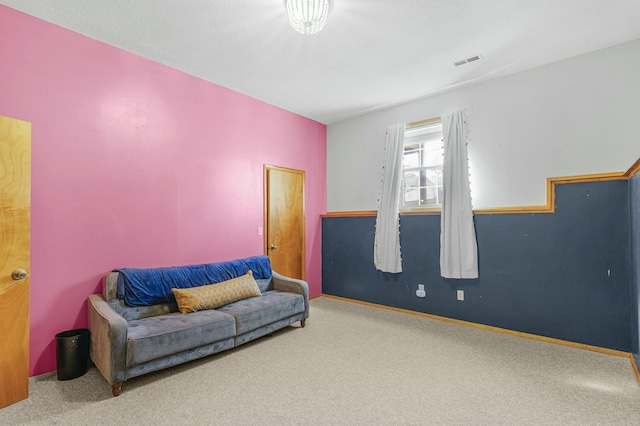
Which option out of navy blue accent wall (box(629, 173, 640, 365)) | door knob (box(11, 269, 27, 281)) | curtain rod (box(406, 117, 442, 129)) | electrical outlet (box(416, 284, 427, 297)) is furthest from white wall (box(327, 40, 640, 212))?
door knob (box(11, 269, 27, 281))

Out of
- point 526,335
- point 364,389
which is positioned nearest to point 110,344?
point 364,389

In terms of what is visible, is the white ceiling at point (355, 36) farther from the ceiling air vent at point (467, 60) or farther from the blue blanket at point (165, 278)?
the blue blanket at point (165, 278)

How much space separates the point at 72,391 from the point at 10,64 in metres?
2.57

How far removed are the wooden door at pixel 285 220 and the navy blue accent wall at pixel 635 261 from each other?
371 centimetres

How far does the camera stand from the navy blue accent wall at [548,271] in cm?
294

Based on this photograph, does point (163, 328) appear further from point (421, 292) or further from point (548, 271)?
point (548, 271)

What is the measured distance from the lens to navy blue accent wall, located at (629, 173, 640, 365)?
2.37 meters

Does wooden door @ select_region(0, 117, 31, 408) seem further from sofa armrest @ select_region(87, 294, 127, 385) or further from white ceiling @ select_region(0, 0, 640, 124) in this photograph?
white ceiling @ select_region(0, 0, 640, 124)

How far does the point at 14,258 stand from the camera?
224 cm

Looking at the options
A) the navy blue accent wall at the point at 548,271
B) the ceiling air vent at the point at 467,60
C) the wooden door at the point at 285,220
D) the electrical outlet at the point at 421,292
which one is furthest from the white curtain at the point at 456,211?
the wooden door at the point at 285,220

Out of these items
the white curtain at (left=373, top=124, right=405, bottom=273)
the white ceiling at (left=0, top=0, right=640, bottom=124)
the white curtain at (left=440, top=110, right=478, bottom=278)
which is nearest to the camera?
the white ceiling at (left=0, top=0, right=640, bottom=124)

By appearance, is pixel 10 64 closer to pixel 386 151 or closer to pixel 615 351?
pixel 386 151

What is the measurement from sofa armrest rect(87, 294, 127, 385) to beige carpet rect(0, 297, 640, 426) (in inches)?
6.6

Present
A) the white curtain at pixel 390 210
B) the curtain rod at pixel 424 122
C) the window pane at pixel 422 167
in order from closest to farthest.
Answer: the curtain rod at pixel 424 122
the window pane at pixel 422 167
the white curtain at pixel 390 210
